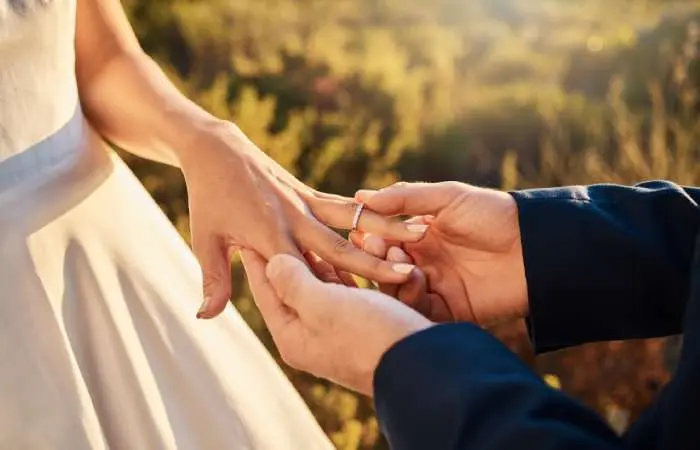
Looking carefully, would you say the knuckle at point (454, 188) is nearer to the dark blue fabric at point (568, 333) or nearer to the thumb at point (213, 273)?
the dark blue fabric at point (568, 333)

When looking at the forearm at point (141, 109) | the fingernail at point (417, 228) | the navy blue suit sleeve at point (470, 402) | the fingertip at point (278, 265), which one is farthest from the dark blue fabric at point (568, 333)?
the forearm at point (141, 109)

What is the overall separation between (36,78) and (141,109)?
0.14 m

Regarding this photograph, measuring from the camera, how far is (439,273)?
2.99ft

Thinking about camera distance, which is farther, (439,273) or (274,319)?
(439,273)

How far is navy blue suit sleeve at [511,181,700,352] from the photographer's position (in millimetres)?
767

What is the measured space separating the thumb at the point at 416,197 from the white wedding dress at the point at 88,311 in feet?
0.75

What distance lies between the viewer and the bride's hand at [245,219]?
89cm

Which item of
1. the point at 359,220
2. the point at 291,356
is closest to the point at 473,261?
the point at 359,220

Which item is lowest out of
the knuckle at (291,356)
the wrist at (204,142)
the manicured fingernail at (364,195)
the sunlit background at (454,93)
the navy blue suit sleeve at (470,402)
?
the sunlit background at (454,93)

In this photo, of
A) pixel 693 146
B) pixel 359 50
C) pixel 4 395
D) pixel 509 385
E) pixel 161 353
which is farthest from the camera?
pixel 359 50

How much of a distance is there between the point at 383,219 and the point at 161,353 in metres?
0.27

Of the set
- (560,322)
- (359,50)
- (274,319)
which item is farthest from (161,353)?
(359,50)

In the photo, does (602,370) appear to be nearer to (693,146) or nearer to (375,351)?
(693,146)

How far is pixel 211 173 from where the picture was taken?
916 millimetres
